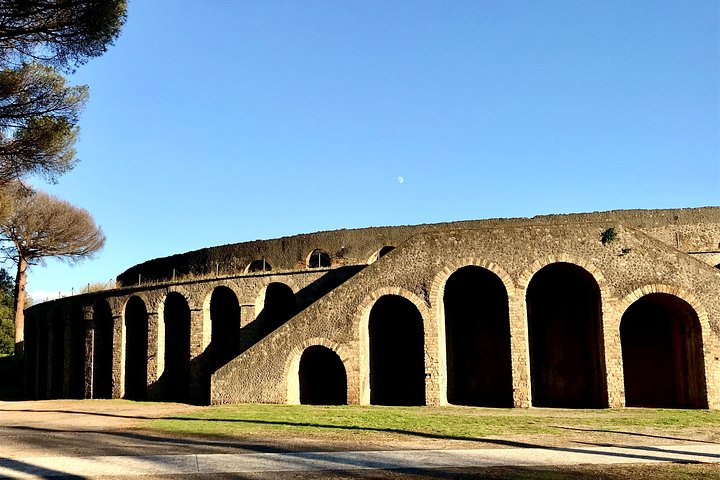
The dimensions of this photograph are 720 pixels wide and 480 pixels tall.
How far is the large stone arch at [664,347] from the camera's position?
15367 millimetres

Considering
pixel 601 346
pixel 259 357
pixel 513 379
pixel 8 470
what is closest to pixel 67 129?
pixel 259 357

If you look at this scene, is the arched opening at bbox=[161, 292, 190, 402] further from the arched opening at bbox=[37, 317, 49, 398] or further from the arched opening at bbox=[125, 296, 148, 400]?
the arched opening at bbox=[37, 317, 49, 398]

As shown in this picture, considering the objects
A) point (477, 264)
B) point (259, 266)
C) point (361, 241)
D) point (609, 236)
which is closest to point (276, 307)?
point (259, 266)

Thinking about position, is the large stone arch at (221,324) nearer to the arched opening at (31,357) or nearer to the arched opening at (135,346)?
the arched opening at (135,346)

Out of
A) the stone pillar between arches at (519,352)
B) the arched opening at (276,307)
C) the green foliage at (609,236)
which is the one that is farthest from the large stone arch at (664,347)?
the arched opening at (276,307)

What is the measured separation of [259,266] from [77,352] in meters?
7.40

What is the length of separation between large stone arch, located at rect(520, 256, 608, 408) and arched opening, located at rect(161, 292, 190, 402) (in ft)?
35.0

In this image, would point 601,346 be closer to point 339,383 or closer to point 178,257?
point 339,383

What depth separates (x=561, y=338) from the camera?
18078 mm

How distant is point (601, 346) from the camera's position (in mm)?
15930

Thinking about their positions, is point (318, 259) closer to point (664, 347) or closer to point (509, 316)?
point (509, 316)

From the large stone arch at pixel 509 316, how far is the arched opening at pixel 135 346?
35.6 feet

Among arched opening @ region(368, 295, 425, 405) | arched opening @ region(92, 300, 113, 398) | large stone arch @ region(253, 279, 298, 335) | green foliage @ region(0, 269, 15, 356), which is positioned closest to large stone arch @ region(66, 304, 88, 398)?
arched opening @ region(92, 300, 113, 398)

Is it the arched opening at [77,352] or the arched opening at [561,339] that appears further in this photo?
the arched opening at [77,352]
